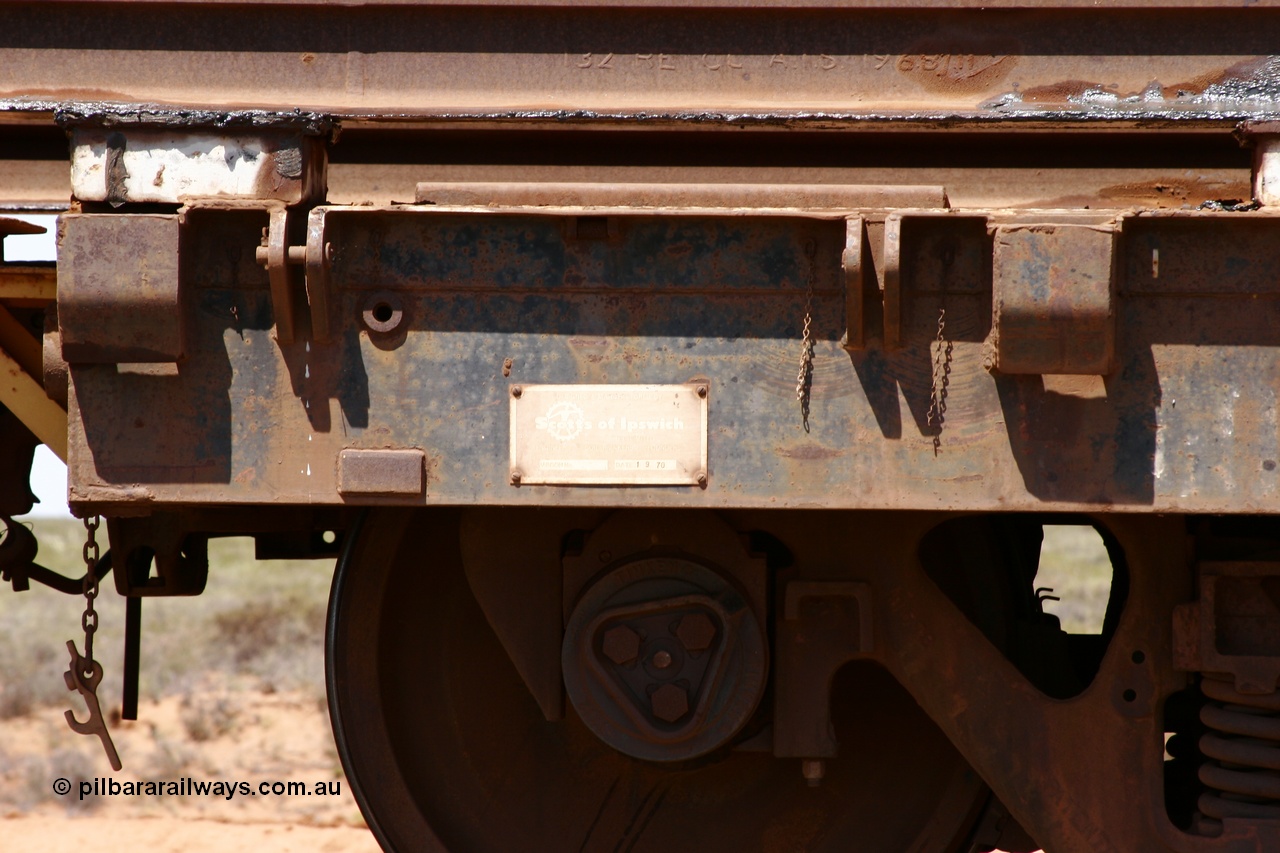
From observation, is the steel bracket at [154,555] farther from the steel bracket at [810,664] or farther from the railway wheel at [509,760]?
the steel bracket at [810,664]

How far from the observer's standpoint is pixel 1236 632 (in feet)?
8.25

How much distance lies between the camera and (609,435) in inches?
90.4

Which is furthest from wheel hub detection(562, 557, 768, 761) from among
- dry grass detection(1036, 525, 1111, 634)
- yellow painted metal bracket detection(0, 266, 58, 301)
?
dry grass detection(1036, 525, 1111, 634)

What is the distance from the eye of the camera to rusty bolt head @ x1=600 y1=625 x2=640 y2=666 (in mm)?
2598

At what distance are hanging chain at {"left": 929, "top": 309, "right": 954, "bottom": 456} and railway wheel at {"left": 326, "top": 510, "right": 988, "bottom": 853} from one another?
40.2 inches

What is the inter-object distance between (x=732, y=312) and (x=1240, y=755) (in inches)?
55.3

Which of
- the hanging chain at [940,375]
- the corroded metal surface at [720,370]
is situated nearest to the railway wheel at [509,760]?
the corroded metal surface at [720,370]

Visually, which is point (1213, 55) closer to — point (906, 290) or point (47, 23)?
point (906, 290)

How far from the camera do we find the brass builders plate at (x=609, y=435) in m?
2.28

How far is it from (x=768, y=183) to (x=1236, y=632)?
4.37 ft

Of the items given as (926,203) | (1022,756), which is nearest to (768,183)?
(926,203)

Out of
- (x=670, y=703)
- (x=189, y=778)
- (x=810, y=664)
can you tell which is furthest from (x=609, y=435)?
(x=189, y=778)

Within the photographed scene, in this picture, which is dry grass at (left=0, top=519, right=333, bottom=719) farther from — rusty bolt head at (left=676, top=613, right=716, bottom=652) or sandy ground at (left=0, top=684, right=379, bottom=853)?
rusty bolt head at (left=676, top=613, right=716, bottom=652)

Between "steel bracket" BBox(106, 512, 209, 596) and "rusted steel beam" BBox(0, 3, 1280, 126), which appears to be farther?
"steel bracket" BBox(106, 512, 209, 596)
